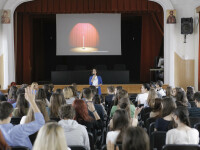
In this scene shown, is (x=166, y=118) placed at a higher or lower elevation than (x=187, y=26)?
lower

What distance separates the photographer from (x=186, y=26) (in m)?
12.3

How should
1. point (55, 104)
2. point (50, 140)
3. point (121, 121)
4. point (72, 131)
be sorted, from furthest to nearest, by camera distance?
point (55, 104)
point (72, 131)
point (121, 121)
point (50, 140)

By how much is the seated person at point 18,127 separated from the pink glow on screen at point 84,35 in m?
12.0

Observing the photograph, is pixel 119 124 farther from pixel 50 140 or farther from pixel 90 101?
pixel 90 101

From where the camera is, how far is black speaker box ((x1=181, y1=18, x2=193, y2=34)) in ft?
40.3

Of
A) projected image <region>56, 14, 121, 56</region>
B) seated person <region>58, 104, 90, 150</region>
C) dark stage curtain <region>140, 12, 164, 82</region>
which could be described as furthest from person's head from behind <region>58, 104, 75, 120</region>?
dark stage curtain <region>140, 12, 164, 82</region>

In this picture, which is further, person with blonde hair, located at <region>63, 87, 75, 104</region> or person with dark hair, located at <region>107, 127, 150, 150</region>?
person with blonde hair, located at <region>63, 87, 75, 104</region>

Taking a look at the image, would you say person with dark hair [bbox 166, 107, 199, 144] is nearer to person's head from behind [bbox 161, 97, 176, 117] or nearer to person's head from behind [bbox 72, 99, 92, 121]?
person's head from behind [bbox 161, 97, 176, 117]

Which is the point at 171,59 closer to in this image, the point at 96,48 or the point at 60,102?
the point at 96,48

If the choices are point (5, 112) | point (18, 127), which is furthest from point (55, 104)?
point (18, 127)

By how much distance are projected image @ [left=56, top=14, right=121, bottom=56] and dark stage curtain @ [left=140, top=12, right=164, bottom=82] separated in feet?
6.59

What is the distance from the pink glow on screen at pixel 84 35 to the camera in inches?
598

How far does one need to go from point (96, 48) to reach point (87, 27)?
107cm

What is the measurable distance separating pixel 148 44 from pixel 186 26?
4453 mm
